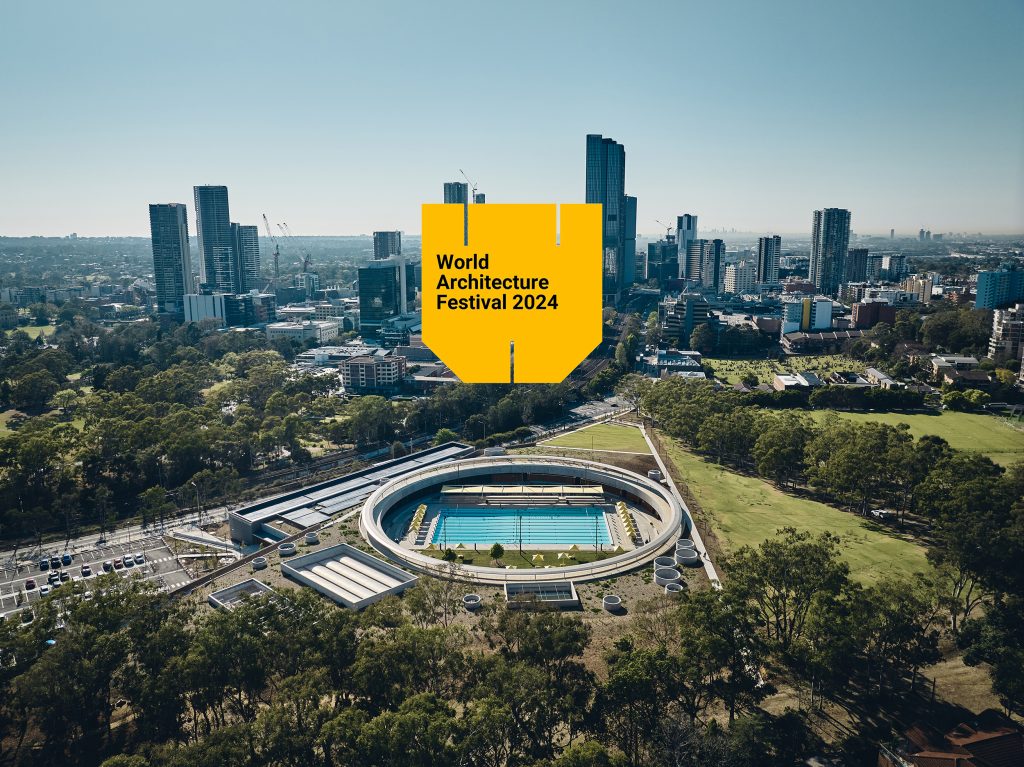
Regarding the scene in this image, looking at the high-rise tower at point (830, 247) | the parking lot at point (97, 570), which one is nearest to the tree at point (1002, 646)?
the parking lot at point (97, 570)

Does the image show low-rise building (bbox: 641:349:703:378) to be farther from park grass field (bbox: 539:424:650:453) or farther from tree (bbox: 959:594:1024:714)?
tree (bbox: 959:594:1024:714)

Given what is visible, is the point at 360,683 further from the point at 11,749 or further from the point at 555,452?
the point at 555,452

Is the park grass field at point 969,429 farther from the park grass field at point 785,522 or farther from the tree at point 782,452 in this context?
the park grass field at point 785,522

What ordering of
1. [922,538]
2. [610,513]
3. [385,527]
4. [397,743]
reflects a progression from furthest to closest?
[610,513], [385,527], [922,538], [397,743]

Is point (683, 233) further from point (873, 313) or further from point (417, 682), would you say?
point (417, 682)

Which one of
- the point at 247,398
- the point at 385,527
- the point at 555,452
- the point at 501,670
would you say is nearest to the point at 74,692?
the point at 501,670

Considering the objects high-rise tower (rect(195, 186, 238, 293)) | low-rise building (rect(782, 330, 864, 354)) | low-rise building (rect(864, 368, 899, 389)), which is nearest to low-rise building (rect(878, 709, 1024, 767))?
low-rise building (rect(864, 368, 899, 389))

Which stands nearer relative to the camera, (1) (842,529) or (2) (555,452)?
(1) (842,529)
